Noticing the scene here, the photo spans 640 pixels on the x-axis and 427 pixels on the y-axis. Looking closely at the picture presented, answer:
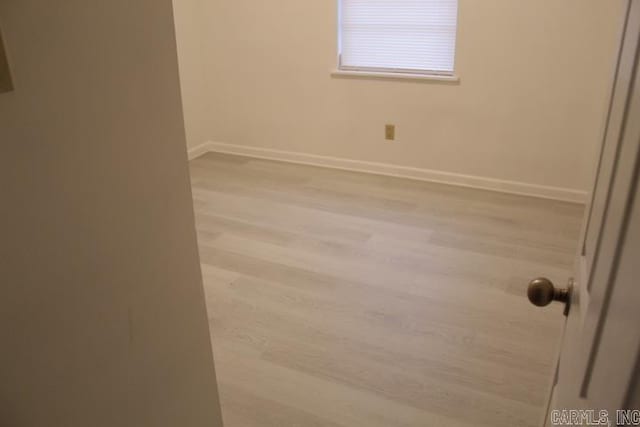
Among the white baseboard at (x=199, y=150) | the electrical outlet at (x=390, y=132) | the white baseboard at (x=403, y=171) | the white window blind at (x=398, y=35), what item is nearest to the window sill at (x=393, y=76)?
the white window blind at (x=398, y=35)

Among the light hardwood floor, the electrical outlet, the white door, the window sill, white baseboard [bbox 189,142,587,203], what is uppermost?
the white door

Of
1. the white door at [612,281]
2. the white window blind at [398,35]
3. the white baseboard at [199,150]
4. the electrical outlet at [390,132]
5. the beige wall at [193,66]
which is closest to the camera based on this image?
the white door at [612,281]

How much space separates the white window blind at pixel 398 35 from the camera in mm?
3418

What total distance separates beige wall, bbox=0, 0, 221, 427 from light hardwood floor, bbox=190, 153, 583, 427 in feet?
2.80

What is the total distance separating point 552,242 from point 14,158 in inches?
108

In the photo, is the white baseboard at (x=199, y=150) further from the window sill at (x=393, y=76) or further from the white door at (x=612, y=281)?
the white door at (x=612, y=281)

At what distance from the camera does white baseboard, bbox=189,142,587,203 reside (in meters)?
3.47

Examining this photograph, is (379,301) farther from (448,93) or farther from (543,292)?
(448,93)

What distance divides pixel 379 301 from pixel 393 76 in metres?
1.81

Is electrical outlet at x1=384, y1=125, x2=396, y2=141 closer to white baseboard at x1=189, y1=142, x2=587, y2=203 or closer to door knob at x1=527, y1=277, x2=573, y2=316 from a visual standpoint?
white baseboard at x1=189, y1=142, x2=587, y2=203

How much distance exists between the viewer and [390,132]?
3.78 meters

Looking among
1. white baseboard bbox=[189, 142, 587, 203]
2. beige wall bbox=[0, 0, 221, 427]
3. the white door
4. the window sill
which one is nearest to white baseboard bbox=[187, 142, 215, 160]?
white baseboard bbox=[189, 142, 587, 203]

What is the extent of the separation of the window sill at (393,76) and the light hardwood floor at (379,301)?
71 cm

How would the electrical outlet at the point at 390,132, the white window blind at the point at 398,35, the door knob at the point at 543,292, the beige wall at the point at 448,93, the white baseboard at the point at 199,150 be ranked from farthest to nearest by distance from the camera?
the white baseboard at the point at 199,150 < the electrical outlet at the point at 390,132 < the white window blind at the point at 398,35 < the beige wall at the point at 448,93 < the door knob at the point at 543,292
